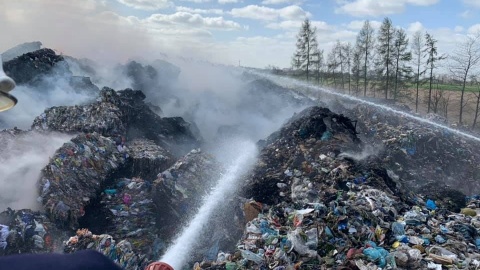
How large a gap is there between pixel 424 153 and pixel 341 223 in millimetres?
8142

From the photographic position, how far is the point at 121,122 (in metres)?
11.6

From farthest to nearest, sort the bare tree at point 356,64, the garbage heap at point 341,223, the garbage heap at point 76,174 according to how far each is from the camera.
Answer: the bare tree at point 356,64
the garbage heap at point 76,174
the garbage heap at point 341,223

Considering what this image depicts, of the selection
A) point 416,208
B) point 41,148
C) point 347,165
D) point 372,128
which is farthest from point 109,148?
point 372,128

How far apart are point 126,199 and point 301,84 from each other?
20.2m

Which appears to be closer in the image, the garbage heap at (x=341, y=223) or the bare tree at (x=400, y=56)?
the garbage heap at (x=341, y=223)

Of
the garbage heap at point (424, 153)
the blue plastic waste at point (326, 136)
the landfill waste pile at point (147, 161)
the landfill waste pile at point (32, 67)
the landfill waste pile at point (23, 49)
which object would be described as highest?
the landfill waste pile at point (23, 49)

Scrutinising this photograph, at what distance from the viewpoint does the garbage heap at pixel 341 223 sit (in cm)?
546

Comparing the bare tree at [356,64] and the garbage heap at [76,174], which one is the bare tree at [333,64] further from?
the garbage heap at [76,174]

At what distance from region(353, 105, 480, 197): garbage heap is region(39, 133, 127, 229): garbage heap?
7.51 m

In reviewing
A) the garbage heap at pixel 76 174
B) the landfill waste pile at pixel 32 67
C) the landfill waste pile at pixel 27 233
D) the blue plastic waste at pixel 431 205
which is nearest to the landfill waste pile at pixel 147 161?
the garbage heap at pixel 76 174

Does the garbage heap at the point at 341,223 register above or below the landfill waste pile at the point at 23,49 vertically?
below

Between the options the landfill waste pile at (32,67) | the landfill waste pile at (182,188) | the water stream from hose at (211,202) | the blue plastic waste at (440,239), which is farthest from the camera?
the landfill waste pile at (32,67)

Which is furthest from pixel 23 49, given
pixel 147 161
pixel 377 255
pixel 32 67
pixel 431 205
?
pixel 377 255

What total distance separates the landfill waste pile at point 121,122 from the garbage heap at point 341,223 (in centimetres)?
403
